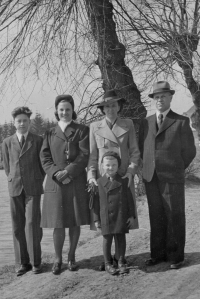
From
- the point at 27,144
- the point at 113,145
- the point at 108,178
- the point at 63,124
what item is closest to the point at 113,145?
the point at 113,145

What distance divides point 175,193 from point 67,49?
319 cm

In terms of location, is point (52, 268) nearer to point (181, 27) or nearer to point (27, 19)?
point (27, 19)

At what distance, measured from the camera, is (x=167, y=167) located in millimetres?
5094

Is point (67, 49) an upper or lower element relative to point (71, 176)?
upper

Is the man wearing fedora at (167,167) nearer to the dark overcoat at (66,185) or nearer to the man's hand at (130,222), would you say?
the man's hand at (130,222)

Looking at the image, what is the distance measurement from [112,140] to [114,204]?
65 cm

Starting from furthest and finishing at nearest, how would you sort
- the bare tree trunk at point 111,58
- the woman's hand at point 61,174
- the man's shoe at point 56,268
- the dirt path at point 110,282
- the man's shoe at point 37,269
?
the bare tree trunk at point 111,58
the man's shoe at point 37,269
the man's shoe at point 56,268
the woman's hand at point 61,174
the dirt path at point 110,282

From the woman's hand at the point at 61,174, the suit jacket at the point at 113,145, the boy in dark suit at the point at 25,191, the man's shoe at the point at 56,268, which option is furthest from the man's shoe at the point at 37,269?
the suit jacket at the point at 113,145

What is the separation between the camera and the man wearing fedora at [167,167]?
5.09m

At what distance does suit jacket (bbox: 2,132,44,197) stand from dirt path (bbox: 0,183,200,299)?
92 cm

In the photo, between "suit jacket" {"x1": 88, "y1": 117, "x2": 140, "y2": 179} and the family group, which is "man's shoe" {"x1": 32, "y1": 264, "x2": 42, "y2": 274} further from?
"suit jacket" {"x1": 88, "y1": 117, "x2": 140, "y2": 179}

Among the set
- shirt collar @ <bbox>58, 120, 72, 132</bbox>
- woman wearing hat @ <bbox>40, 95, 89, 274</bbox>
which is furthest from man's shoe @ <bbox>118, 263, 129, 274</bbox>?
shirt collar @ <bbox>58, 120, 72, 132</bbox>

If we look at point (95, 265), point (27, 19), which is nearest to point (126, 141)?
point (95, 265)

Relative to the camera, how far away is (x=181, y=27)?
26.2 ft
